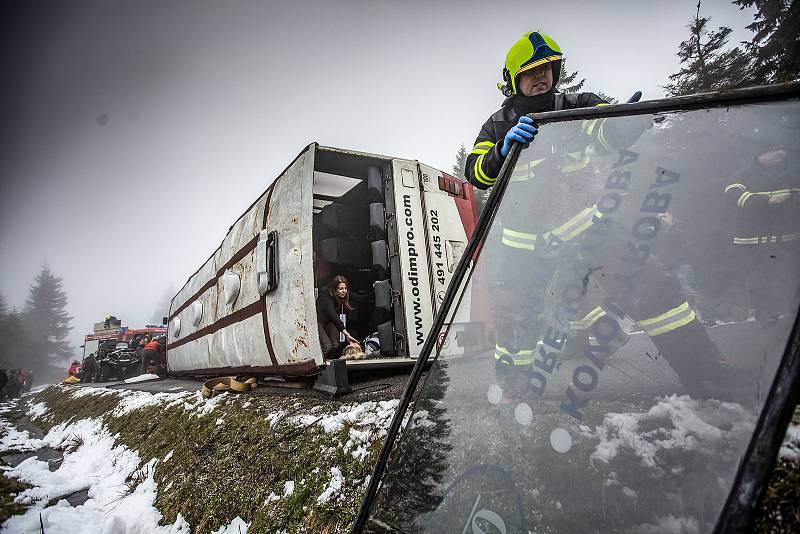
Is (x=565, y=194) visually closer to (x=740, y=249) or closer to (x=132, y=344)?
(x=740, y=249)

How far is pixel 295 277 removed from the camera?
10.4ft

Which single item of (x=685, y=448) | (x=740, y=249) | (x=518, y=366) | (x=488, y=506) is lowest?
(x=488, y=506)

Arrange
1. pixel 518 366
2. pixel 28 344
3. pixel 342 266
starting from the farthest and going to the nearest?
pixel 28 344 < pixel 342 266 < pixel 518 366

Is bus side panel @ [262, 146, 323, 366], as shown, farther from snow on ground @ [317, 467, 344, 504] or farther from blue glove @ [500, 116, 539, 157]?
blue glove @ [500, 116, 539, 157]

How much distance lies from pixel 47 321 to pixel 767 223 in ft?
276

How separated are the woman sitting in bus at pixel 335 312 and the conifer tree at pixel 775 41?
45.1 ft

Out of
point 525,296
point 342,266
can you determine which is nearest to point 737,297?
point 525,296

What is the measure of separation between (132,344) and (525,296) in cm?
1998

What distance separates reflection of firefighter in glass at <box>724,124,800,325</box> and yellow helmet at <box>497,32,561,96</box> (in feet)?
4.31

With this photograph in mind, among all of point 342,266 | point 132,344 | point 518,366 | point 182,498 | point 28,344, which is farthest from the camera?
point 28,344

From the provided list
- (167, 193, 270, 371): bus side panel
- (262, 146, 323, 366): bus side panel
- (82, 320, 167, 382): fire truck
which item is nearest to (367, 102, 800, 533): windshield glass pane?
(262, 146, 323, 366): bus side panel

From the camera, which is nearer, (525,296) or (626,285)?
(626,285)

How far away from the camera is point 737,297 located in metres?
0.78

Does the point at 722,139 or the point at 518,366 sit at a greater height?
the point at 722,139
